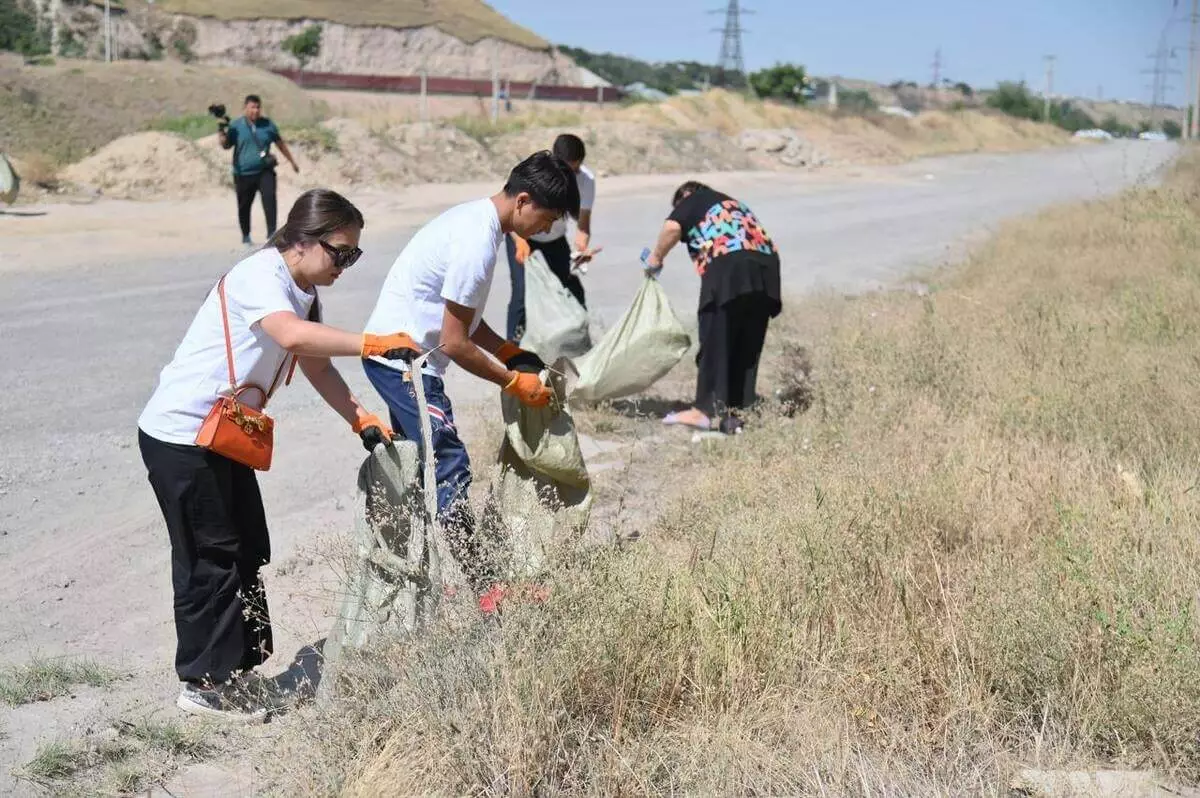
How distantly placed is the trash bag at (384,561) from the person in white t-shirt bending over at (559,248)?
135 inches

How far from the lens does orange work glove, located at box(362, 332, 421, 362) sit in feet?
11.6

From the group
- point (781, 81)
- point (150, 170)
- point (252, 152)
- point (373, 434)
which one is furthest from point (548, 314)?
point (781, 81)

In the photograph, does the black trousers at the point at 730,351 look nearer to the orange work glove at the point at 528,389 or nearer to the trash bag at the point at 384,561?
the orange work glove at the point at 528,389

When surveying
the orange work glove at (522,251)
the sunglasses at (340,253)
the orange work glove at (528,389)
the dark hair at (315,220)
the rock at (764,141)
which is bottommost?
the orange work glove at (528,389)

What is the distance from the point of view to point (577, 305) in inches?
288

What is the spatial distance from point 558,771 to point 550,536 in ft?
3.90

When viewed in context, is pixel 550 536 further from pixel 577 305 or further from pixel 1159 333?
pixel 1159 333

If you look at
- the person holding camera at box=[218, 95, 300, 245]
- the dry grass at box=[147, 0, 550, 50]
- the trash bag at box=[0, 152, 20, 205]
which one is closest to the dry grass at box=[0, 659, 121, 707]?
the person holding camera at box=[218, 95, 300, 245]

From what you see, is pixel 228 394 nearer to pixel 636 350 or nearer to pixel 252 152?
pixel 636 350

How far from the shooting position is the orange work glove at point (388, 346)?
3547 mm

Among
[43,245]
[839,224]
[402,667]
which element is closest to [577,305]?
[402,667]

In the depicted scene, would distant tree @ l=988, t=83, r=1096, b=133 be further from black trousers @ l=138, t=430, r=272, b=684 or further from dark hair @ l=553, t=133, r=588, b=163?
black trousers @ l=138, t=430, r=272, b=684

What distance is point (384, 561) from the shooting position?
12.1ft

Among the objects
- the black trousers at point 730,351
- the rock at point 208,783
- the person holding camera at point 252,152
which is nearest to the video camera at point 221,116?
the person holding camera at point 252,152
